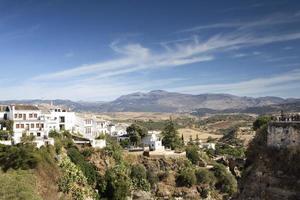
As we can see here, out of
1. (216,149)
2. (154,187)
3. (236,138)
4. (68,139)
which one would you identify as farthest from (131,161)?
(236,138)

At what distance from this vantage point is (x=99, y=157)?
7375cm

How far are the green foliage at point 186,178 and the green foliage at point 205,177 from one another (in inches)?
48.6

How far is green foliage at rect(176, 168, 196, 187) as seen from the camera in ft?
253

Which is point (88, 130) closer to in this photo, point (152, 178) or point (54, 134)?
point (54, 134)

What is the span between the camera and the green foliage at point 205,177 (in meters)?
78.5

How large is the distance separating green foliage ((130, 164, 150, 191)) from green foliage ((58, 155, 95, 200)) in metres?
11.1

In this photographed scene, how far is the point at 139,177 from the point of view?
242ft

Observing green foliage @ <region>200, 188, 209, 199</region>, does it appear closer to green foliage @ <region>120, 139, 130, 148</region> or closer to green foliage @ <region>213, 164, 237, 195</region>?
green foliage @ <region>213, 164, 237, 195</region>

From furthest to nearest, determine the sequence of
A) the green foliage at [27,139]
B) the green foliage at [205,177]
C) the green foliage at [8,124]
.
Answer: the green foliage at [205,177] < the green foliage at [8,124] < the green foliage at [27,139]

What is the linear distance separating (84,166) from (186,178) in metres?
19.8

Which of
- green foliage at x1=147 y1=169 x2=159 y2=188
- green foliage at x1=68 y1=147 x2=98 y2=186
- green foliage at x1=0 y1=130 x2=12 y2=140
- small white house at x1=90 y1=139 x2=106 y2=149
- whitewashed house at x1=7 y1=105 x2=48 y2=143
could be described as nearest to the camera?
green foliage at x1=0 y1=130 x2=12 y2=140

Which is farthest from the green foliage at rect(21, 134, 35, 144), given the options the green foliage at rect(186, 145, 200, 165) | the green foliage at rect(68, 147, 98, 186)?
the green foliage at rect(186, 145, 200, 165)

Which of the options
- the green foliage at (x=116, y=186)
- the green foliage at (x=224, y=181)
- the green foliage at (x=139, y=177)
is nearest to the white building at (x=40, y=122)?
the green foliage at (x=139, y=177)

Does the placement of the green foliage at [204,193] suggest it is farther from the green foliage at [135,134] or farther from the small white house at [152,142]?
the green foliage at [135,134]
